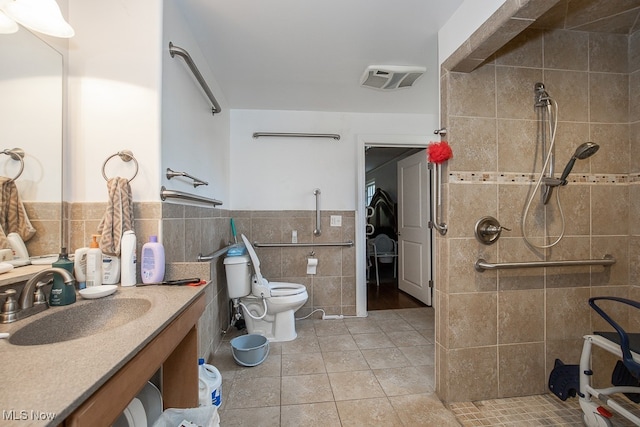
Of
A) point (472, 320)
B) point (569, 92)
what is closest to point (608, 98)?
point (569, 92)

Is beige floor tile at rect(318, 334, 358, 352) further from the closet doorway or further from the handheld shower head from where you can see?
the handheld shower head

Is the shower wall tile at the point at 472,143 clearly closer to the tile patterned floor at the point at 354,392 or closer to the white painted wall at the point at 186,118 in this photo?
the tile patterned floor at the point at 354,392

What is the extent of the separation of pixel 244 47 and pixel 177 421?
2.04 meters

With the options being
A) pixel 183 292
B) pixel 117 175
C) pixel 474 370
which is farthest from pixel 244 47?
pixel 474 370

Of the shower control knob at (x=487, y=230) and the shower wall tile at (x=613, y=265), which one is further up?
the shower control knob at (x=487, y=230)

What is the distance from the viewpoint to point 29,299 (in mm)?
865

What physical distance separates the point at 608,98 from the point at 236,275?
281 cm

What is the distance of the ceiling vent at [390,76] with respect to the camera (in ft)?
6.72

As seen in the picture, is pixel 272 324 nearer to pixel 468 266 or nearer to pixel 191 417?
pixel 191 417

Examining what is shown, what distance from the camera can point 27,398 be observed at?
18.2 inches

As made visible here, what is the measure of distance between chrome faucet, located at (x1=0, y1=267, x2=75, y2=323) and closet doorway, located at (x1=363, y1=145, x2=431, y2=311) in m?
2.79

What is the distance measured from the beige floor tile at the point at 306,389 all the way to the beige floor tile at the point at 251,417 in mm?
104

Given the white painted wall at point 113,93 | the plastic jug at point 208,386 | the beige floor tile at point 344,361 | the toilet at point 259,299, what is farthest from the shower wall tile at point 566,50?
the plastic jug at point 208,386

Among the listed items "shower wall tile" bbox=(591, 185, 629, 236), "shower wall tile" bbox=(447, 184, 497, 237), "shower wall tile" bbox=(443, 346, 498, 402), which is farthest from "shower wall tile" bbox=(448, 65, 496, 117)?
"shower wall tile" bbox=(443, 346, 498, 402)
